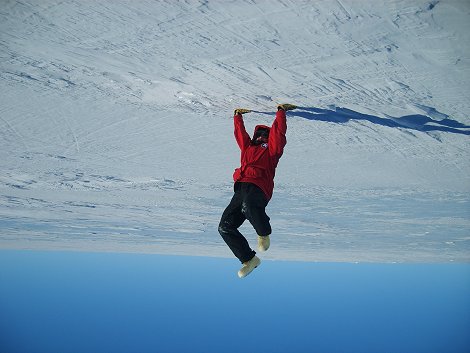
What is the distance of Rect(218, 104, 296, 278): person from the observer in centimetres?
288

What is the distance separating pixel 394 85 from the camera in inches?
127

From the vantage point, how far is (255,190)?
9.59 ft

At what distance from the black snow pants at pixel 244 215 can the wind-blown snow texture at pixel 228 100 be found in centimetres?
117

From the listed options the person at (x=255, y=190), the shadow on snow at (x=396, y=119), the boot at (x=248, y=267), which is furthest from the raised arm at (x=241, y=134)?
the boot at (x=248, y=267)

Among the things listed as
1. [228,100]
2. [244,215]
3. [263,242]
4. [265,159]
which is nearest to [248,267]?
[263,242]

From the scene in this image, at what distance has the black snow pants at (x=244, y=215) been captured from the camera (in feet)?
9.47

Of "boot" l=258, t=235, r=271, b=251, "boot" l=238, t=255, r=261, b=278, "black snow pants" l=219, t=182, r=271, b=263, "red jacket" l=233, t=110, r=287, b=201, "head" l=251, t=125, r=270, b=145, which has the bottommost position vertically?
"boot" l=238, t=255, r=261, b=278

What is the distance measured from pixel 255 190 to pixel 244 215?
279 millimetres

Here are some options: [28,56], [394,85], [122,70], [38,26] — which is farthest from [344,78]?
[28,56]

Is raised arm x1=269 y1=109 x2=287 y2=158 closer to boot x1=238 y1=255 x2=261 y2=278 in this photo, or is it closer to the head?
the head

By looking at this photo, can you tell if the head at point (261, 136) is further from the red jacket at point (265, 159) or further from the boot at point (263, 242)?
the boot at point (263, 242)

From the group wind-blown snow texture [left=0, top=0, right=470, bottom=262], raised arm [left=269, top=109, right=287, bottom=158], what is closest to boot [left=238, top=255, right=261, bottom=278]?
raised arm [left=269, top=109, right=287, bottom=158]

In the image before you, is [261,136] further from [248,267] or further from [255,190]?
[248,267]

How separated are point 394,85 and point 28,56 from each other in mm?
3569
